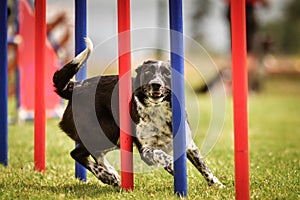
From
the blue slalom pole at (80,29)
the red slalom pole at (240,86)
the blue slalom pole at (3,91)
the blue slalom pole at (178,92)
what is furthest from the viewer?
the blue slalom pole at (3,91)

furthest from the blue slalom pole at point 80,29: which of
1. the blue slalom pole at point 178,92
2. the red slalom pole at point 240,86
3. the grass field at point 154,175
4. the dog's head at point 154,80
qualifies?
the red slalom pole at point 240,86

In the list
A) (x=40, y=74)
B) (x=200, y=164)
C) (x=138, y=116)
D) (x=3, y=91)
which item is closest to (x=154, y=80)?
(x=138, y=116)

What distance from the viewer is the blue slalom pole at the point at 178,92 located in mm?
3326

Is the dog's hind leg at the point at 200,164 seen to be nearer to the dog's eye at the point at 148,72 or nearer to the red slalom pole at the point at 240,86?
the dog's eye at the point at 148,72

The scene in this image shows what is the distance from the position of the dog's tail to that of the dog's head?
45 centimetres

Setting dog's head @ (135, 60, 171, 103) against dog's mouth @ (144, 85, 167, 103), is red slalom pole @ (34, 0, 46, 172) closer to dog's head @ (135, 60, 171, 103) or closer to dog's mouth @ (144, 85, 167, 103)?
dog's head @ (135, 60, 171, 103)

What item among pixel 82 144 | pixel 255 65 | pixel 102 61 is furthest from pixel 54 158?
pixel 255 65

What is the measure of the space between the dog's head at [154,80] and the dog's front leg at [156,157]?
37 centimetres

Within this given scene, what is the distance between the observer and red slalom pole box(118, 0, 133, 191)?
11.7 feet

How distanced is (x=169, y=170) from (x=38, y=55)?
139 cm

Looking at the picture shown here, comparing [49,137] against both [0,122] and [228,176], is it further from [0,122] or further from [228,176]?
[228,176]

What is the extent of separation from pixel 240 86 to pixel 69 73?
4.89ft

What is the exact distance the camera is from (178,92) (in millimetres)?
3377

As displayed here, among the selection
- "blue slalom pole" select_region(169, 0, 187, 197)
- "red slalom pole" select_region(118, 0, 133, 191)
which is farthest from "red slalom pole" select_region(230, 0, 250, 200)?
"red slalom pole" select_region(118, 0, 133, 191)
